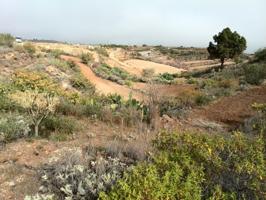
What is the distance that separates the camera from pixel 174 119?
11148mm

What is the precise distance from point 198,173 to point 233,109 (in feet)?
28.1

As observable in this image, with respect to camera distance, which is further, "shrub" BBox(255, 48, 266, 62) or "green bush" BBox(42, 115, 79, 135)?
"shrub" BBox(255, 48, 266, 62)

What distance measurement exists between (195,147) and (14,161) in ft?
8.74

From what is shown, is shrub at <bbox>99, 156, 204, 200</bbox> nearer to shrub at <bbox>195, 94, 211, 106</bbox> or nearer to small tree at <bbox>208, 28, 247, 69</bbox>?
shrub at <bbox>195, 94, 211, 106</bbox>

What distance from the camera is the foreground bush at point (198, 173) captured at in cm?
452

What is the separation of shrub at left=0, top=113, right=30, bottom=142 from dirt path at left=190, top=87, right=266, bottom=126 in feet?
17.1

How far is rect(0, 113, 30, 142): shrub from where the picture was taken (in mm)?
7613

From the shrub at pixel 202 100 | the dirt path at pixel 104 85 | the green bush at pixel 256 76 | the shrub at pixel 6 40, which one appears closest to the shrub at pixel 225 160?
the shrub at pixel 202 100

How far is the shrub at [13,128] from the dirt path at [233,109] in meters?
5.20

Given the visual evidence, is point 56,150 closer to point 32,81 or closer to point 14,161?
point 14,161

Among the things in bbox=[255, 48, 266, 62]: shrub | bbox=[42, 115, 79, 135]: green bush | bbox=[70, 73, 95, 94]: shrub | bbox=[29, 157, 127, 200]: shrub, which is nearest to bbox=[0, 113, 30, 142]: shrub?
bbox=[42, 115, 79, 135]: green bush

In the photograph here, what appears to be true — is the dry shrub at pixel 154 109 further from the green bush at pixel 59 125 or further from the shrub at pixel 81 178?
the shrub at pixel 81 178

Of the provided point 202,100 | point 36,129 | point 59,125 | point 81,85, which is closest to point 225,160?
point 36,129

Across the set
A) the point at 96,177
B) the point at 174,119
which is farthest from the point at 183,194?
the point at 174,119
